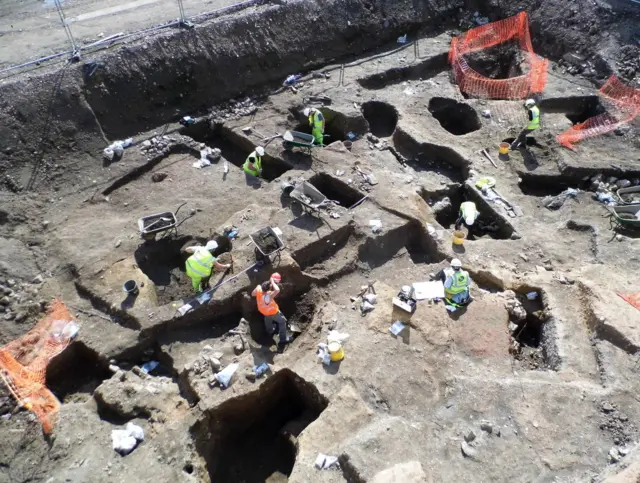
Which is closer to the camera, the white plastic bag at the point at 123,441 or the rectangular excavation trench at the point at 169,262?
the white plastic bag at the point at 123,441

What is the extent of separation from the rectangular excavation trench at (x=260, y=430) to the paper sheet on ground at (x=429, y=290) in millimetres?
2280

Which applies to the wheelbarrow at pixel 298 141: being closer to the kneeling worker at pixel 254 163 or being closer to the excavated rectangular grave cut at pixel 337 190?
the kneeling worker at pixel 254 163

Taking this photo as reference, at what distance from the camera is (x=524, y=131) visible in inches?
397

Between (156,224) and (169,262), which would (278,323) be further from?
(156,224)

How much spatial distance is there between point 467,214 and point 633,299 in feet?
10.0

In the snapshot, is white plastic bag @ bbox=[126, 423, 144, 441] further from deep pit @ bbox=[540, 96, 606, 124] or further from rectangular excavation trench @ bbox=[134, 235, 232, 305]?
deep pit @ bbox=[540, 96, 606, 124]

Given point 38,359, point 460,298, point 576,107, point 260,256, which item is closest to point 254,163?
point 260,256

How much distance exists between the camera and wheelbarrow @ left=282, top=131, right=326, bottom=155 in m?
9.67

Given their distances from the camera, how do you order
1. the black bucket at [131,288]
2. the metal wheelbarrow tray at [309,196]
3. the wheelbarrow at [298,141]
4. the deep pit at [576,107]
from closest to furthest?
the black bucket at [131,288] → the metal wheelbarrow tray at [309,196] → the wheelbarrow at [298,141] → the deep pit at [576,107]

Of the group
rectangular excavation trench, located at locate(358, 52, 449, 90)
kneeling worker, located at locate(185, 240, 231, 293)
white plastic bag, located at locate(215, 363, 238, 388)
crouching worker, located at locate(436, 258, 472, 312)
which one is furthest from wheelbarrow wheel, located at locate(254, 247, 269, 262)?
rectangular excavation trench, located at locate(358, 52, 449, 90)

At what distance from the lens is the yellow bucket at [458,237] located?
26.7ft

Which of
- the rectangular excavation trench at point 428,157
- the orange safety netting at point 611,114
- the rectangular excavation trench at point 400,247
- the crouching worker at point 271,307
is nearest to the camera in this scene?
the crouching worker at point 271,307

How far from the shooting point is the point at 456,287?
706cm

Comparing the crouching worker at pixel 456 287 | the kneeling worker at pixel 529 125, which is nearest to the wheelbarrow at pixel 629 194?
the kneeling worker at pixel 529 125
